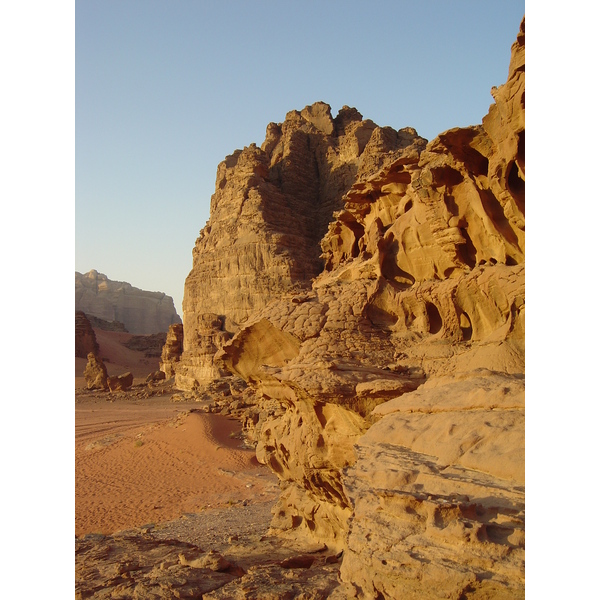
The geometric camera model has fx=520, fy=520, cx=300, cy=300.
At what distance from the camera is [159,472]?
1440 centimetres

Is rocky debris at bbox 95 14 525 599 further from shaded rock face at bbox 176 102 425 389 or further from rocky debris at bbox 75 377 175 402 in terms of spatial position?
rocky debris at bbox 75 377 175 402

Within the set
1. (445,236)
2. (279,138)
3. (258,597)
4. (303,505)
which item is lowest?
(303,505)

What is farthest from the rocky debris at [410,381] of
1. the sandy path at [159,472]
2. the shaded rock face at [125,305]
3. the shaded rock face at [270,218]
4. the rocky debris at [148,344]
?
the shaded rock face at [125,305]

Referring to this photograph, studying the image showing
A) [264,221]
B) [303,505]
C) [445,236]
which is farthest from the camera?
[264,221]

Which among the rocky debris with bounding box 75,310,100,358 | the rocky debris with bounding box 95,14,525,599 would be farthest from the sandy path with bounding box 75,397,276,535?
the rocky debris with bounding box 75,310,100,358

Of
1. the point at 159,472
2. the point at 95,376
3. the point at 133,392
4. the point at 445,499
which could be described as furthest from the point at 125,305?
the point at 445,499

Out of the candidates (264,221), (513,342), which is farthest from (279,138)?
(513,342)

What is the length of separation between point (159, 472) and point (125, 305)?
66194mm

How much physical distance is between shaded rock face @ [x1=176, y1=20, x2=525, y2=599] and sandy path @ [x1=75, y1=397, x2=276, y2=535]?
3.99 m

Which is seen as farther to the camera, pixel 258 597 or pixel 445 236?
pixel 445 236

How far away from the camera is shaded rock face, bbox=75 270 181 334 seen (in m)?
75.0

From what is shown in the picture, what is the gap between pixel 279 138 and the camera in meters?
42.0
